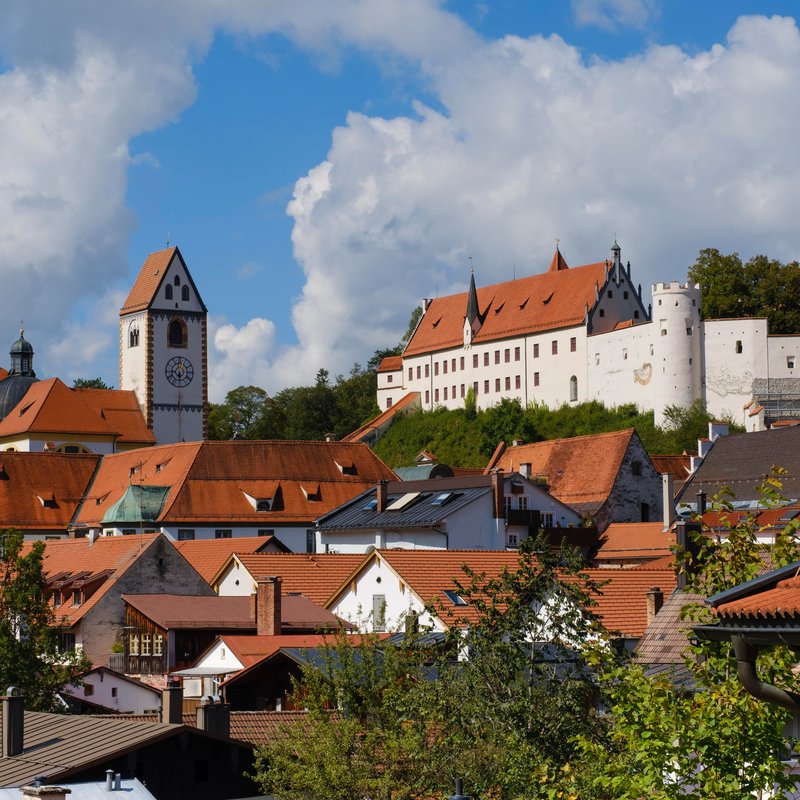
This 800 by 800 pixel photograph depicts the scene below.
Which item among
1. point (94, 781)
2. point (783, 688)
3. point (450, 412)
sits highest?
point (450, 412)

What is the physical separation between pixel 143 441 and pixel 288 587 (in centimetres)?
6300

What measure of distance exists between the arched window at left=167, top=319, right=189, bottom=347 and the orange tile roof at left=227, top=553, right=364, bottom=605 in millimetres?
68972

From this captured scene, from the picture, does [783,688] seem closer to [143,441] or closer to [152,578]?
Answer: [152,578]

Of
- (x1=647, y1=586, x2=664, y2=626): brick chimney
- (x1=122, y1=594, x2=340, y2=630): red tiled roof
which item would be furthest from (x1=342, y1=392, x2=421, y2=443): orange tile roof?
(x1=647, y1=586, x2=664, y2=626): brick chimney

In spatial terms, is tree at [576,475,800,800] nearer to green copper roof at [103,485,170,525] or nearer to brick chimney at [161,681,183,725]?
brick chimney at [161,681,183,725]

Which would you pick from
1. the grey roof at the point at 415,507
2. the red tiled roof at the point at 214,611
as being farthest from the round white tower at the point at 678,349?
the red tiled roof at the point at 214,611

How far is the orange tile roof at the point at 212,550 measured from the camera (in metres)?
58.2

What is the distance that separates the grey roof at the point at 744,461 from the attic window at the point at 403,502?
535 inches

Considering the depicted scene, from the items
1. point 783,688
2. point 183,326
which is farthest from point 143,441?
point 783,688

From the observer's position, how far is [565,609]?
18500 mm

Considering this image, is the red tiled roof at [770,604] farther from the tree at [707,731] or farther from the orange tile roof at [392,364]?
the orange tile roof at [392,364]

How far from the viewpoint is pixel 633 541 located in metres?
68.8

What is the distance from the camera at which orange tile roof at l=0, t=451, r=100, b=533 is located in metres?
84.6

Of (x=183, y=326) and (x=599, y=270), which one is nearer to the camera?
(x=599, y=270)
